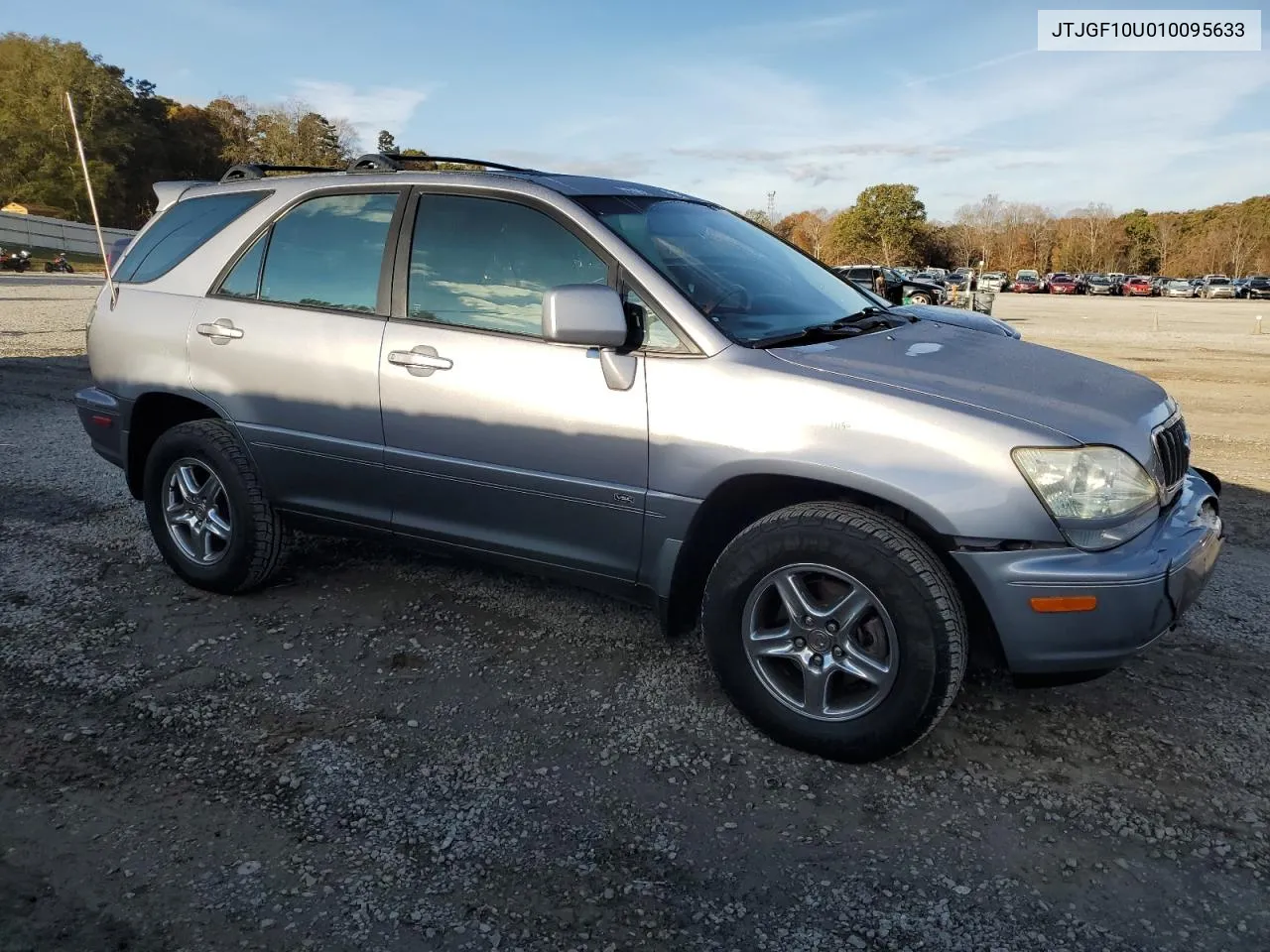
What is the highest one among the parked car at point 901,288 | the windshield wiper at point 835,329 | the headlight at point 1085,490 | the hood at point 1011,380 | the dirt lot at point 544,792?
the parked car at point 901,288

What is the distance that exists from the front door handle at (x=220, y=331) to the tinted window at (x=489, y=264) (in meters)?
0.94

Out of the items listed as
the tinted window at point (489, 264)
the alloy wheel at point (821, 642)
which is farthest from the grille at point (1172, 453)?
the tinted window at point (489, 264)

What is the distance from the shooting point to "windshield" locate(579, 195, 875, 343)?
11.0 feet

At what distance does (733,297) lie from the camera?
3459 mm

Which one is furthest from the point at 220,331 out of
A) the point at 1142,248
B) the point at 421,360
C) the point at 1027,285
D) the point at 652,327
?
the point at 1142,248

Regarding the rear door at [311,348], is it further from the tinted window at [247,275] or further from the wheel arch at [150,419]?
the wheel arch at [150,419]

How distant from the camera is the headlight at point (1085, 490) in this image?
8.73ft

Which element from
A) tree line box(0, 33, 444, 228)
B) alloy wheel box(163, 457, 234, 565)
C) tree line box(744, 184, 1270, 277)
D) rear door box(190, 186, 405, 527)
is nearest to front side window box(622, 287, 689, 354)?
rear door box(190, 186, 405, 527)

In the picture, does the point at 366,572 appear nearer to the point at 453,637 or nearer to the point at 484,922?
the point at 453,637

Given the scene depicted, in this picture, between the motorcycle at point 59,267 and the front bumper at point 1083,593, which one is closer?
the front bumper at point 1083,593

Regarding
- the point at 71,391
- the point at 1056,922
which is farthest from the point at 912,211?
the point at 1056,922

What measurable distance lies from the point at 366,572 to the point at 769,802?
2584 millimetres

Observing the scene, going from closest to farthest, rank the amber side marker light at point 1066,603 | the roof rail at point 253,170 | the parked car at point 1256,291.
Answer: the amber side marker light at point 1066,603 → the roof rail at point 253,170 → the parked car at point 1256,291

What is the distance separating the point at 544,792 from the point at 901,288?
15141 mm
